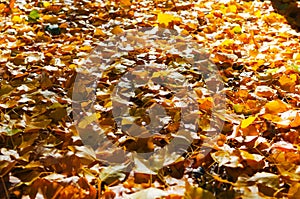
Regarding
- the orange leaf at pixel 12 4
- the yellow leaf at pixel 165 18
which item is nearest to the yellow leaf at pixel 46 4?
the orange leaf at pixel 12 4

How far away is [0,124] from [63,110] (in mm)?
190

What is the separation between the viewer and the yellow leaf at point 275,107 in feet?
4.28

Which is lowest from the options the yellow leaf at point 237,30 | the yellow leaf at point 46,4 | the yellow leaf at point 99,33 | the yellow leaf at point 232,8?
the yellow leaf at point 99,33

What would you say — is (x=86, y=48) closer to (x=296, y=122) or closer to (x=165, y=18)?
(x=165, y=18)

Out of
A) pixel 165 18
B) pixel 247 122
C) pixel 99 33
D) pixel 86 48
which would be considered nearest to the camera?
pixel 247 122

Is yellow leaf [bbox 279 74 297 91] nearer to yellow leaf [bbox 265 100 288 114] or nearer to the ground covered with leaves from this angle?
the ground covered with leaves

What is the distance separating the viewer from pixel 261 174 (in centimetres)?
104

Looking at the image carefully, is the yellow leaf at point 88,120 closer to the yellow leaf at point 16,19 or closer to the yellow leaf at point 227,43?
the yellow leaf at point 227,43

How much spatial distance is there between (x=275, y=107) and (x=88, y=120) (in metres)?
0.59

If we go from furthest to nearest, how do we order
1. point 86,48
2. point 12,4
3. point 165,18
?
point 12,4
point 165,18
point 86,48

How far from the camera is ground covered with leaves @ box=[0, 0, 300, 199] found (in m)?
1.02

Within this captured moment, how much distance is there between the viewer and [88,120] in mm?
1243

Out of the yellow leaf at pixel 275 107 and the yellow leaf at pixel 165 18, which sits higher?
the yellow leaf at pixel 165 18

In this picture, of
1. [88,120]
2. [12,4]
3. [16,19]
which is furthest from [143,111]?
[12,4]
